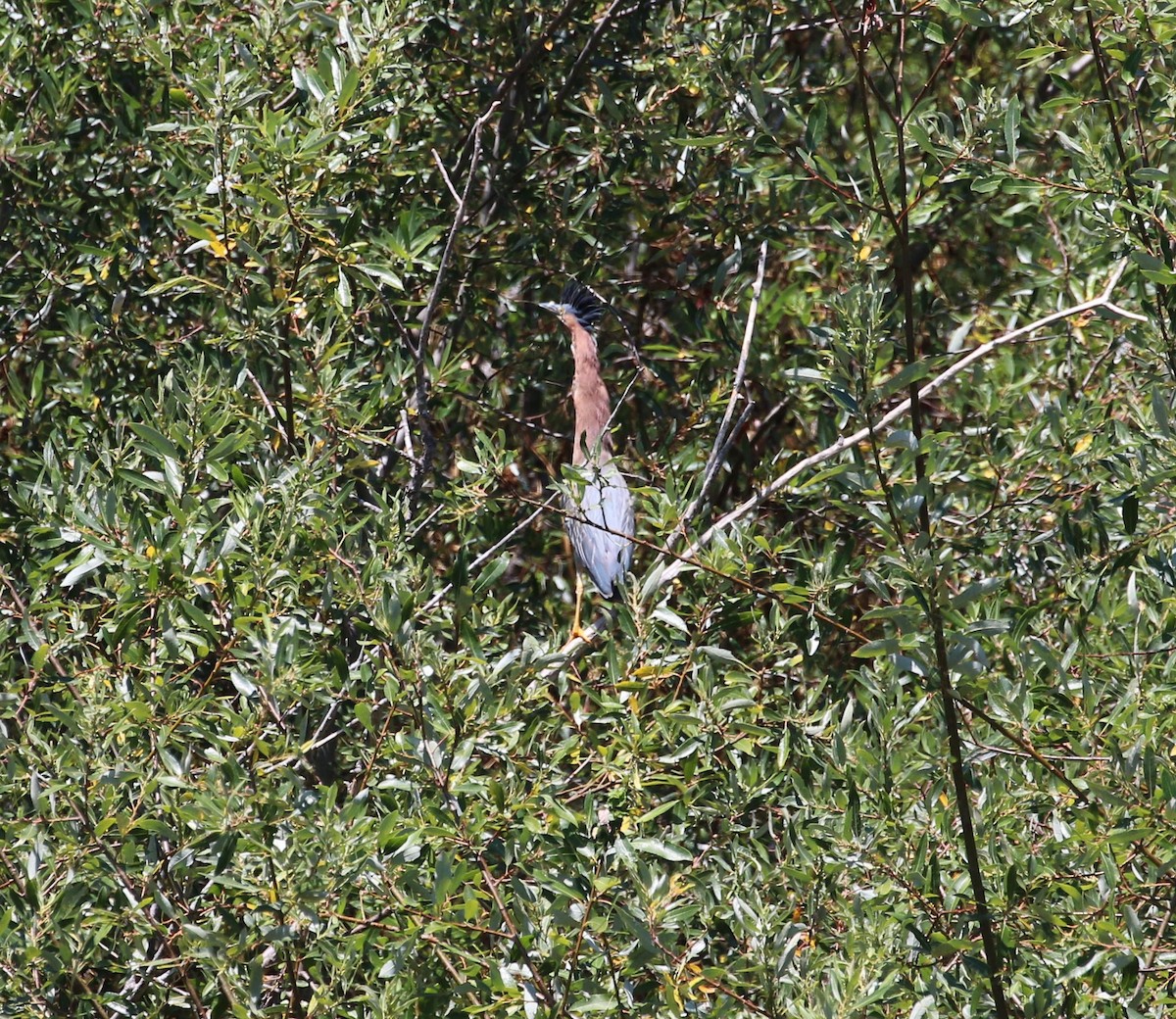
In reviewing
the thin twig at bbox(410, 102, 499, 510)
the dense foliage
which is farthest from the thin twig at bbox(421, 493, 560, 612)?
the thin twig at bbox(410, 102, 499, 510)

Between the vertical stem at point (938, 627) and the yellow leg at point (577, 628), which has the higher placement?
the vertical stem at point (938, 627)

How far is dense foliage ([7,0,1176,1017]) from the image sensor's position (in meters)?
2.21

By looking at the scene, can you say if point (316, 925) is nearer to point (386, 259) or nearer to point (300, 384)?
point (300, 384)

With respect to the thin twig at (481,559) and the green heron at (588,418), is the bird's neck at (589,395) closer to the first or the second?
the green heron at (588,418)

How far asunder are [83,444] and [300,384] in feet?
2.32

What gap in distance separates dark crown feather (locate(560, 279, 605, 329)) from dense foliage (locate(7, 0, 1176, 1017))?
0.25 ft

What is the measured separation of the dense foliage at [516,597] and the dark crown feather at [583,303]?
0.08m

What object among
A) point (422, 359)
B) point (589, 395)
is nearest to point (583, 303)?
point (589, 395)


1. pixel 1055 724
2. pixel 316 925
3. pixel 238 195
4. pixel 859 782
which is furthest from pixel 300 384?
pixel 1055 724

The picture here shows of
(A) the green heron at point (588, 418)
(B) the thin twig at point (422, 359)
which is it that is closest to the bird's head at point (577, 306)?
(A) the green heron at point (588, 418)

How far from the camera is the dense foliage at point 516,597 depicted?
2.21 metres

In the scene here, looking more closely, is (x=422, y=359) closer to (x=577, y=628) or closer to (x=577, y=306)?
(x=577, y=628)

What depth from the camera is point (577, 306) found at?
421 centimetres

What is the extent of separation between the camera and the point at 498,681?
97.3 inches
